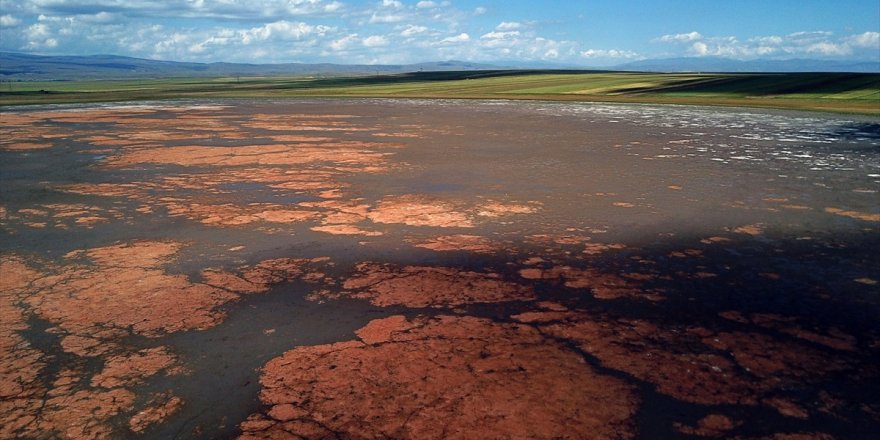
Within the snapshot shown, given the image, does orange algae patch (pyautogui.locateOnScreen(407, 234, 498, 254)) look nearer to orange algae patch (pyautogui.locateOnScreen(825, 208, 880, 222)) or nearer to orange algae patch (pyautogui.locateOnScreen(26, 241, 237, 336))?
orange algae patch (pyautogui.locateOnScreen(26, 241, 237, 336))

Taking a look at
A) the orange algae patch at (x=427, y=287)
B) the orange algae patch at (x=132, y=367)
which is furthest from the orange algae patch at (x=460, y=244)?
the orange algae patch at (x=132, y=367)

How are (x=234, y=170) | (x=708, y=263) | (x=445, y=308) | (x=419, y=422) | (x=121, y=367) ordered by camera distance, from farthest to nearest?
(x=234, y=170) < (x=708, y=263) < (x=445, y=308) < (x=121, y=367) < (x=419, y=422)

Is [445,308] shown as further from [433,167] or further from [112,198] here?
[433,167]

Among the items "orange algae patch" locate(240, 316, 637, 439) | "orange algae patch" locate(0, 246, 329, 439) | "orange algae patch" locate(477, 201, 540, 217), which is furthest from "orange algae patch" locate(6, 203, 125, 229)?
"orange algae patch" locate(240, 316, 637, 439)

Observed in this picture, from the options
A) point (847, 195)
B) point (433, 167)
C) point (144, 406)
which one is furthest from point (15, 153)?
point (847, 195)

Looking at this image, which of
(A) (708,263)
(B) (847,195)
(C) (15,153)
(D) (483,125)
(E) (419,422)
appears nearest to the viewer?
(E) (419,422)

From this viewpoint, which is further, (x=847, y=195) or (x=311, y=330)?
(x=847, y=195)

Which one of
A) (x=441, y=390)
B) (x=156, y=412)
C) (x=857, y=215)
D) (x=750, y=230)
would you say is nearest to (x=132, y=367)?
(x=156, y=412)
